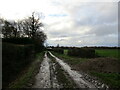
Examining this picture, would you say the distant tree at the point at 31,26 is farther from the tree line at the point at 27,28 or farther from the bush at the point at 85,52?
the bush at the point at 85,52

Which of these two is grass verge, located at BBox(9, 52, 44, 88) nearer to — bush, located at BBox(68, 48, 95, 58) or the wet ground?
the wet ground

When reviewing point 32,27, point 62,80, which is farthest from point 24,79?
point 32,27

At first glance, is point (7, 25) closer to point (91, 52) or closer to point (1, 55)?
point (91, 52)

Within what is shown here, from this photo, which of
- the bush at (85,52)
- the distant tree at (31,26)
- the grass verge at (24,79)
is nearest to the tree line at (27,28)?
the distant tree at (31,26)

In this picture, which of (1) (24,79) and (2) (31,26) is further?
(2) (31,26)

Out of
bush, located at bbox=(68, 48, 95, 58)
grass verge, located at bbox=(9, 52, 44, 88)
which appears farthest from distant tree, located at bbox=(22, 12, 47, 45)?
grass verge, located at bbox=(9, 52, 44, 88)

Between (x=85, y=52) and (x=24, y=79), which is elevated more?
(x=85, y=52)

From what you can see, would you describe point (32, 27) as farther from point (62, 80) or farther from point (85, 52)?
point (62, 80)

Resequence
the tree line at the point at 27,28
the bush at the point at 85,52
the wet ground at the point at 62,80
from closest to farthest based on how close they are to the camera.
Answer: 1. the wet ground at the point at 62,80
2. the bush at the point at 85,52
3. the tree line at the point at 27,28

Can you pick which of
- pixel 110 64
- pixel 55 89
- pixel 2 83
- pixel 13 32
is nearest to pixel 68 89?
pixel 55 89

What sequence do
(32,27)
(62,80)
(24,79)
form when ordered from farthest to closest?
(32,27), (24,79), (62,80)

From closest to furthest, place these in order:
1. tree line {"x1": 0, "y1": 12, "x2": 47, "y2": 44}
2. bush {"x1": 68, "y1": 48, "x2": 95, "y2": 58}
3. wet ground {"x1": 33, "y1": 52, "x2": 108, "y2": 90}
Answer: wet ground {"x1": 33, "y1": 52, "x2": 108, "y2": 90}
bush {"x1": 68, "y1": 48, "x2": 95, "y2": 58}
tree line {"x1": 0, "y1": 12, "x2": 47, "y2": 44}

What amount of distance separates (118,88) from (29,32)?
50.7 m

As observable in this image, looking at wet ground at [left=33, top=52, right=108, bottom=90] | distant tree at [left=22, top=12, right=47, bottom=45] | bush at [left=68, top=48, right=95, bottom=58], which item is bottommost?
wet ground at [left=33, top=52, right=108, bottom=90]
